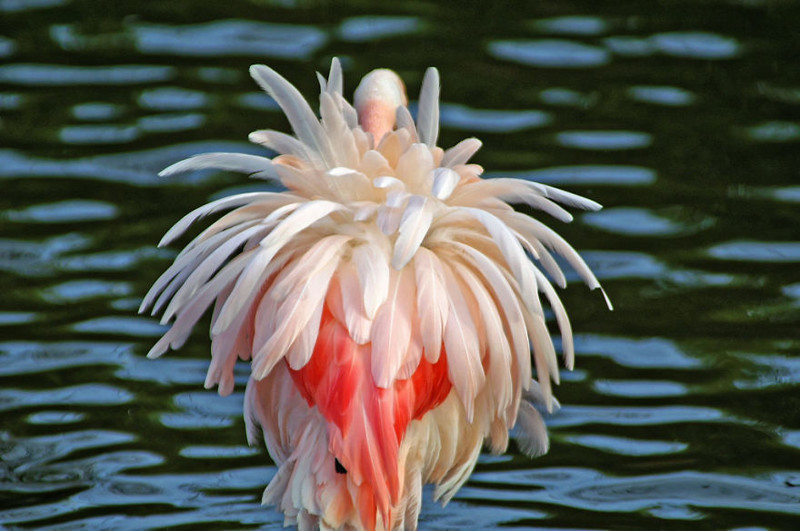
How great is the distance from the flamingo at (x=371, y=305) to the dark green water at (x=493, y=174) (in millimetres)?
537

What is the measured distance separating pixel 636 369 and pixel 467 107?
169 centimetres

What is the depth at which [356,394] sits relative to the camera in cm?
347

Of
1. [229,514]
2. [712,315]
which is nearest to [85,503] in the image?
[229,514]

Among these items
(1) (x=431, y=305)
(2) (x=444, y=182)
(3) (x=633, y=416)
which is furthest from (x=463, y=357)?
(3) (x=633, y=416)

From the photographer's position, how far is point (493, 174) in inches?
227

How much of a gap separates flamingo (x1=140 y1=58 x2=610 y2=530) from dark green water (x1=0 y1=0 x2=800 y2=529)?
537 mm

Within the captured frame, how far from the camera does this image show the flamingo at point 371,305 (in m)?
3.47

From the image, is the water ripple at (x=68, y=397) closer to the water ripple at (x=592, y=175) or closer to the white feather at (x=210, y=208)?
the white feather at (x=210, y=208)

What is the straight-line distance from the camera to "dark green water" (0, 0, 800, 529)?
4.39 metres

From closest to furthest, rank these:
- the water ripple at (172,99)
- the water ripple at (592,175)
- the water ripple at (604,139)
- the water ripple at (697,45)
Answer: the water ripple at (592,175) < the water ripple at (604,139) < the water ripple at (172,99) < the water ripple at (697,45)

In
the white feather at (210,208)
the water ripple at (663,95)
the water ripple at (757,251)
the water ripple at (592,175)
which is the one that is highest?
the white feather at (210,208)

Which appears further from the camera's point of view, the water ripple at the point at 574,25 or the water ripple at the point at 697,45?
the water ripple at the point at 574,25

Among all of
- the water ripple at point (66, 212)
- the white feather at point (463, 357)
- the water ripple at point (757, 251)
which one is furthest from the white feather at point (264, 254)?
the water ripple at point (757, 251)

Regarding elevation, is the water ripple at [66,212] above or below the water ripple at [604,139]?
below
